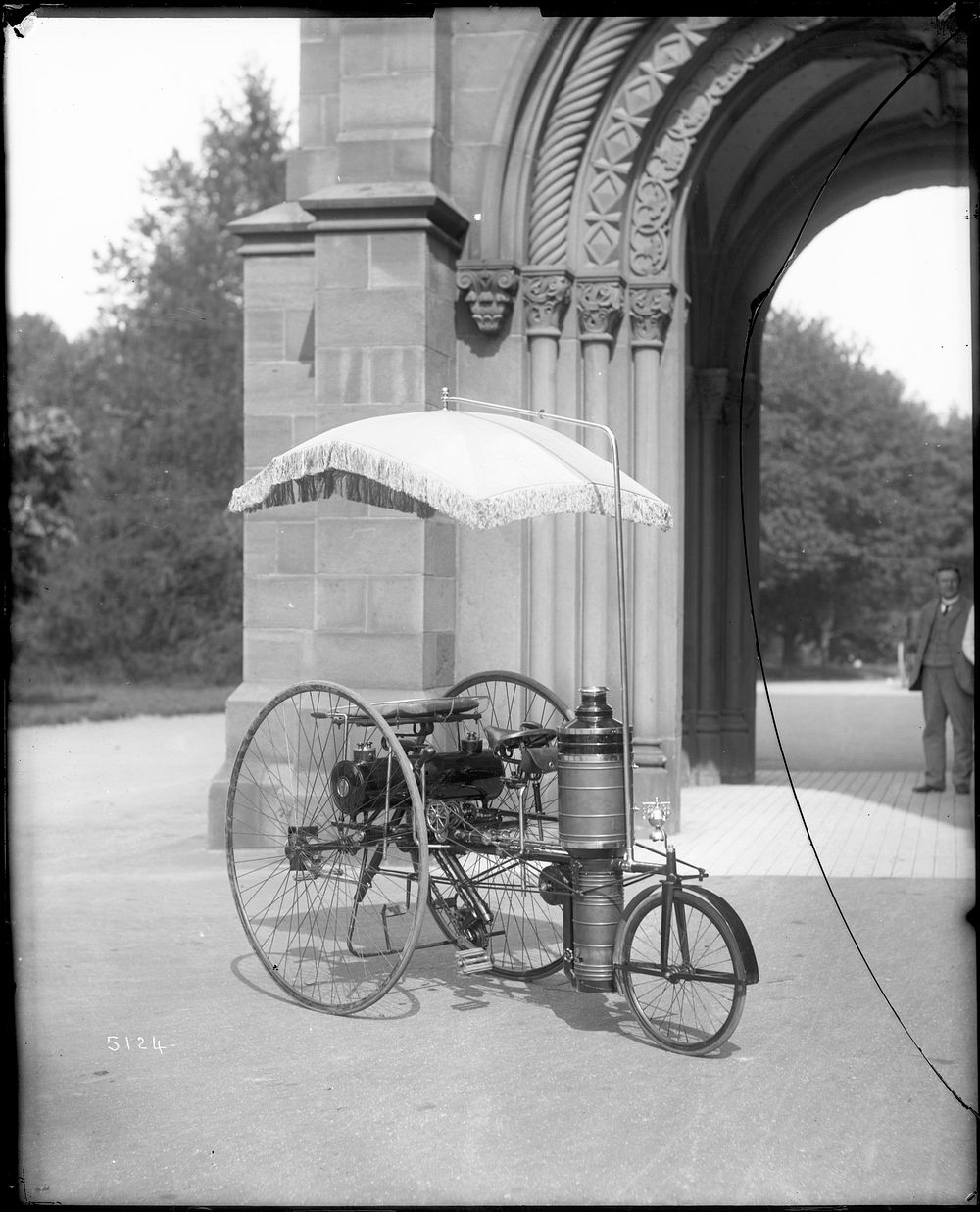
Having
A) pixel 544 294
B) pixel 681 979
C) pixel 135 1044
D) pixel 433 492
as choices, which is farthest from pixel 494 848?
pixel 544 294

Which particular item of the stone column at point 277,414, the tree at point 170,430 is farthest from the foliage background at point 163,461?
the stone column at point 277,414

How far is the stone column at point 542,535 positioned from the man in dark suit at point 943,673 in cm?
451

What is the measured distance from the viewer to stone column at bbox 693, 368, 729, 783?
49.0 feet

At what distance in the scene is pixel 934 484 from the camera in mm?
51656

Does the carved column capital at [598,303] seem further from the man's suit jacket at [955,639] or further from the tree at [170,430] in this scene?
→ the tree at [170,430]

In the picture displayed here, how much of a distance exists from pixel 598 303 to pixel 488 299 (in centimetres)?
82

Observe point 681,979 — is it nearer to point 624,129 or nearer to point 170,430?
point 624,129

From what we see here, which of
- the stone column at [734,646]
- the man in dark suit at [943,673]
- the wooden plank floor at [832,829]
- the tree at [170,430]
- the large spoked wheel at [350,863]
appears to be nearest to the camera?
the large spoked wheel at [350,863]

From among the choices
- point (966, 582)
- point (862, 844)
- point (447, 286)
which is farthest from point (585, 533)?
point (966, 582)

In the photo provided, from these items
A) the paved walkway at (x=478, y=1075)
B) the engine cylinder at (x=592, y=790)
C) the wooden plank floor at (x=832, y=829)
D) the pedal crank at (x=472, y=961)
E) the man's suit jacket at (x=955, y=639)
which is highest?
the man's suit jacket at (x=955, y=639)

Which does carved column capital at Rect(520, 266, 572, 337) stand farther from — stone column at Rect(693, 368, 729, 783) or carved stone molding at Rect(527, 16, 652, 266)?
stone column at Rect(693, 368, 729, 783)

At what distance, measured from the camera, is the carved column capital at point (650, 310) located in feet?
35.9

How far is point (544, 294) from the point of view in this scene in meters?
10.7

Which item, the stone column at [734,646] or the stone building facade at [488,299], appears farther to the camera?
the stone column at [734,646]
